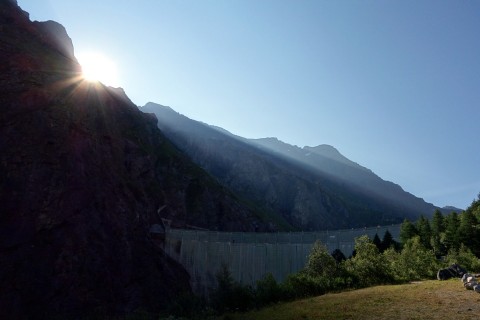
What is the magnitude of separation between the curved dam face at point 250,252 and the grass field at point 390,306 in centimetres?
4243

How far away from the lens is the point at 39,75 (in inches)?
2598

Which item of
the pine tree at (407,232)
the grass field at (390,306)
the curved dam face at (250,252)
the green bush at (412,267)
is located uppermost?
the grass field at (390,306)

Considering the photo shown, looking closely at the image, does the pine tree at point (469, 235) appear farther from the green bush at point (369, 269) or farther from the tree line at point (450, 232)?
the green bush at point (369, 269)

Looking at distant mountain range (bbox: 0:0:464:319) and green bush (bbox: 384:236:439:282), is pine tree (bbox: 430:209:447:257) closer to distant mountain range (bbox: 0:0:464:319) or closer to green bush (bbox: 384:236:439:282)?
green bush (bbox: 384:236:439:282)

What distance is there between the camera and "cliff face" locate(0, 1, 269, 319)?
1860 inches

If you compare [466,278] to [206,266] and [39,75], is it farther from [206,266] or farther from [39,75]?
[39,75]

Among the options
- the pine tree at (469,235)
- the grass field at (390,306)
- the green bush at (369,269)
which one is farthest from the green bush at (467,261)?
the pine tree at (469,235)

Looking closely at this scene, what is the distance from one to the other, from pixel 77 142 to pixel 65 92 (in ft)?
36.7

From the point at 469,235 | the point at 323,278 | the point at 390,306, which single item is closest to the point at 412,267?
the point at 323,278

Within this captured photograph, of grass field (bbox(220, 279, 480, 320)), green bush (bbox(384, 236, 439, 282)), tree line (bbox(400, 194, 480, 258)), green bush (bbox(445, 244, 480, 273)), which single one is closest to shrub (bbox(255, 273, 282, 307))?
grass field (bbox(220, 279, 480, 320))

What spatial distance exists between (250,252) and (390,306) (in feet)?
169

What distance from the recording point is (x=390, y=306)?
80.0 ft

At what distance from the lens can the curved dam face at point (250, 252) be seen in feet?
239

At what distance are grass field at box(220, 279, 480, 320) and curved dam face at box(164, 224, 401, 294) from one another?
42.4 meters
